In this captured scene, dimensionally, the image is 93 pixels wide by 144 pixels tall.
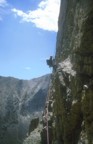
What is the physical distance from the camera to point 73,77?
16.9 m

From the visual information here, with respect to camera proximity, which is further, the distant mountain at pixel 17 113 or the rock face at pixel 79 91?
the distant mountain at pixel 17 113

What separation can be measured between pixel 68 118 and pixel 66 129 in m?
0.76

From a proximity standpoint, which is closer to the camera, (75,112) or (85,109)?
(85,109)

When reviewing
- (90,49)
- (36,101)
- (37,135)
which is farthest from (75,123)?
(36,101)

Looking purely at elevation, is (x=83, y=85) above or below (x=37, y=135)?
above

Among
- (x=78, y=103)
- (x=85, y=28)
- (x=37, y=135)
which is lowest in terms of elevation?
(x=37, y=135)

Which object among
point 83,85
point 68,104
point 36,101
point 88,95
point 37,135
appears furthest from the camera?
point 36,101

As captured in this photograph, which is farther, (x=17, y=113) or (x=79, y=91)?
(x=17, y=113)

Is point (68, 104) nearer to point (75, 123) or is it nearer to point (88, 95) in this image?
point (75, 123)

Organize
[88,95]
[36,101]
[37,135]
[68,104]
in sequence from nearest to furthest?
[88,95] < [68,104] < [37,135] < [36,101]

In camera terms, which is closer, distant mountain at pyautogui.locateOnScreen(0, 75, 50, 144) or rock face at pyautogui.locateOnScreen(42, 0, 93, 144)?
rock face at pyautogui.locateOnScreen(42, 0, 93, 144)

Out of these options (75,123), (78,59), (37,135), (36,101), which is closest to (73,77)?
(78,59)

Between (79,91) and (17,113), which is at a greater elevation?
(17,113)

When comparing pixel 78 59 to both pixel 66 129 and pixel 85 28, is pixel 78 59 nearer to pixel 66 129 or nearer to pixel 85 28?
pixel 85 28
